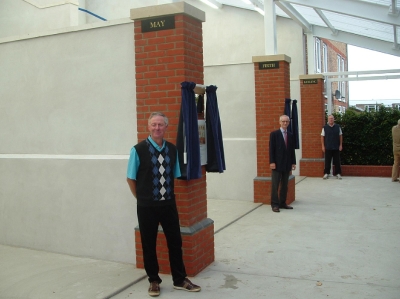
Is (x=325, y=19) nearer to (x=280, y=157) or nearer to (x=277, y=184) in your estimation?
(x=280, y=157)

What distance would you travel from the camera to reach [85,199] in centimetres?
655

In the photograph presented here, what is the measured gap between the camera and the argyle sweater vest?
193 inches

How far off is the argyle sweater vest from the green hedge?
A: 40.5 feet

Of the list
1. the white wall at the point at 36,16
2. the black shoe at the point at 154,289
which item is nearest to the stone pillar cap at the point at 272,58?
the white wall at the point at 36,16

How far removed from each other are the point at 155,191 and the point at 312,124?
1167 centimetres

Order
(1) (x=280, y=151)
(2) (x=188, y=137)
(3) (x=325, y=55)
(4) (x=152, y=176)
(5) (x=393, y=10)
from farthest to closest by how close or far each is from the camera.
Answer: (3) (x=325, y=55), (5) (x=393, y=10), (1) (x=280, y=151), (2) (x=188, y=137), (4) (x=152, y=176)

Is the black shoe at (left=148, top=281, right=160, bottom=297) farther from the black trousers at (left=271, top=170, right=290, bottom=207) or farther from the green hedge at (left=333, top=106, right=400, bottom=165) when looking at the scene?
the green hedge at (left=333, top=106, right=400, bottom=165)

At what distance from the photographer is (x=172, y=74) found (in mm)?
5609

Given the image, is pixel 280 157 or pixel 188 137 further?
pixel 280 157

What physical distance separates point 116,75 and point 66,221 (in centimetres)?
217

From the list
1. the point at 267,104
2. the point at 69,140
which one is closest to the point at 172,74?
the point at 69,140

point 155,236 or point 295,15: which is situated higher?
point 295,15

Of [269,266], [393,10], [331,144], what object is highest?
[393,10]

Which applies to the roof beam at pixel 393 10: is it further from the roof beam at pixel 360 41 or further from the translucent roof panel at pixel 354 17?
the roof beam at pixel 360 41
